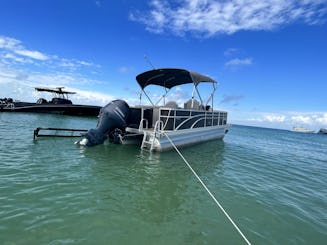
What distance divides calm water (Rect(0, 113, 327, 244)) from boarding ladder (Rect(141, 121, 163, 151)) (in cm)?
178

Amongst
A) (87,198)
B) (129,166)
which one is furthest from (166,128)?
(87,198)

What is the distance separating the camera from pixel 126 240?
3268mm

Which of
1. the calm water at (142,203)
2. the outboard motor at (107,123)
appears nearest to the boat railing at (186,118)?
the outboard motor at (107,123)

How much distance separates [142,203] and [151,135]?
5541 millimetres

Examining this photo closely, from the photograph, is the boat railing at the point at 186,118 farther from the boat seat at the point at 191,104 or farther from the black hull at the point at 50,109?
the black hull at the point at 50,109

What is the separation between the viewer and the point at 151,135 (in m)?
10.0

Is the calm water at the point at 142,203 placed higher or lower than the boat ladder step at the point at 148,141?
lower

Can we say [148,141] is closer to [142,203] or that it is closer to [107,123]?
[107,123]

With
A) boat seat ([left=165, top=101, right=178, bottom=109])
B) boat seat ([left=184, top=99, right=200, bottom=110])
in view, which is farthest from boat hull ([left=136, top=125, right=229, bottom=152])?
boat seat ([left=165, top=101, right=178, bottom=109])

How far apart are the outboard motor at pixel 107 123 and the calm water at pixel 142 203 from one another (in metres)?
1.85

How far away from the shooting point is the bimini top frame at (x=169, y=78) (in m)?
12.0

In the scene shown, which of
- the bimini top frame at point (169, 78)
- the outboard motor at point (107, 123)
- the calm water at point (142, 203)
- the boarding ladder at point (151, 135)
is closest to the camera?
the calm water at point (142, 203)

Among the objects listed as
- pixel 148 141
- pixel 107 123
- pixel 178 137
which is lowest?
pixel 148 141

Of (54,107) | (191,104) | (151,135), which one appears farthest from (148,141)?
(54,107)
